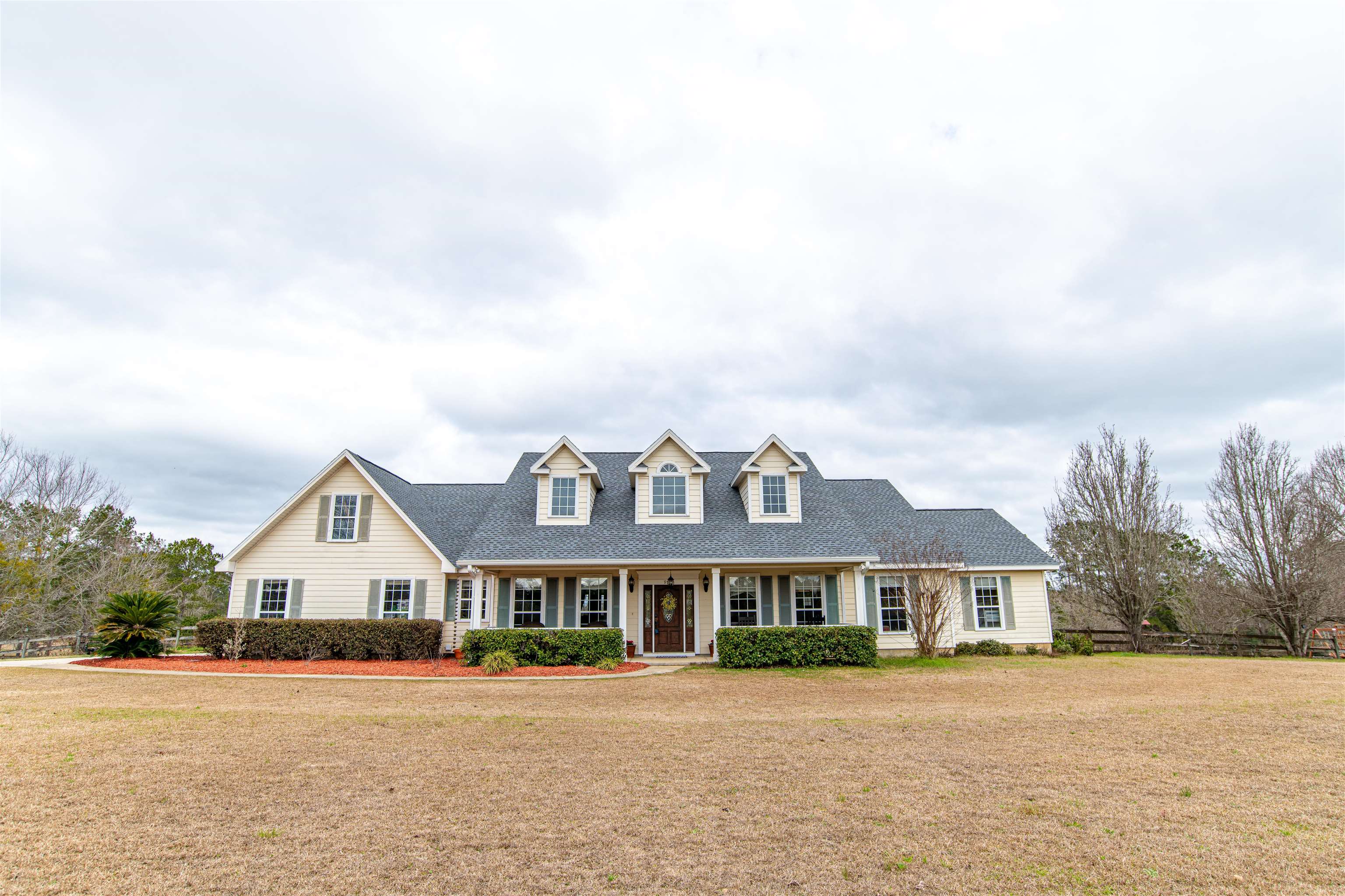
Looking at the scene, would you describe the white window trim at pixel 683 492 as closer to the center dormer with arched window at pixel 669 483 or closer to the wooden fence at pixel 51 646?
the center dormer with arched window at pixel 669 483

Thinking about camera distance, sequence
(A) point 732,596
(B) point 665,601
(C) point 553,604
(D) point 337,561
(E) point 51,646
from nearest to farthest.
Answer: (C) point 553,604 → (B) point 665,601 → (A) point 732,596 → (D) point 337,561 → (E) point 51,646

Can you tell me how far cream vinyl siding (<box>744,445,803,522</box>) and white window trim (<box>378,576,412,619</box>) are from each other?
10.7 metres

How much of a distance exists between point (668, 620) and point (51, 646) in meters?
21.6

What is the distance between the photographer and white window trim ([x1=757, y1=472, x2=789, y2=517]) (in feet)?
70.3

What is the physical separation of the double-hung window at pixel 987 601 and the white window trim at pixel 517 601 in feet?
46.6

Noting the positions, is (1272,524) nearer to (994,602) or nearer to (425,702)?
(994,602)

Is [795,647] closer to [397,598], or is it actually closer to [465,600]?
[465,600]

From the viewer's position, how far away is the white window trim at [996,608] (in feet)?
73.4

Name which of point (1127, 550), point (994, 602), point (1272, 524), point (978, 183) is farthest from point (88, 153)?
point (1272, 524)

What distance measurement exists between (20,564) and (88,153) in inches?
864

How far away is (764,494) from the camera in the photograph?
21.6m

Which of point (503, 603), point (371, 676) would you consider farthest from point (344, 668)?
point (503, 603)

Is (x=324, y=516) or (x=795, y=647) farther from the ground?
(x=324, y=516)

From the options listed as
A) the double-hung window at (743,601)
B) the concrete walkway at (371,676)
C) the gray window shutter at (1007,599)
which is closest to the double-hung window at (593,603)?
the concrete walkway at (371,676)
